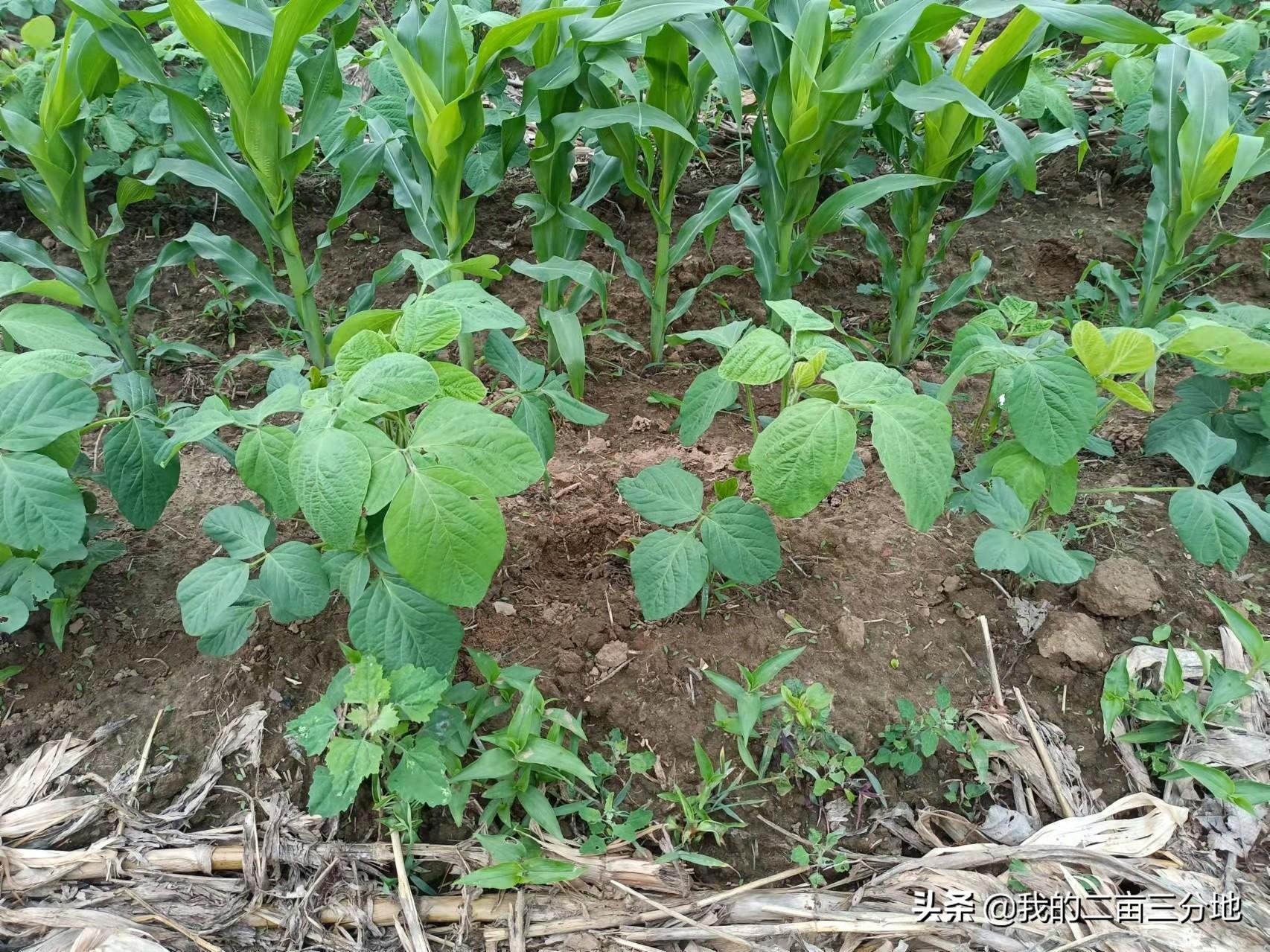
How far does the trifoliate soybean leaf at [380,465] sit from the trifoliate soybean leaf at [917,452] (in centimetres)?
73

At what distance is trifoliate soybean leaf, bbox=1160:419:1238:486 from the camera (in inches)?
65.3

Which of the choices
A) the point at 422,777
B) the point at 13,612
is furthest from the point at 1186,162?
the point at 13,612

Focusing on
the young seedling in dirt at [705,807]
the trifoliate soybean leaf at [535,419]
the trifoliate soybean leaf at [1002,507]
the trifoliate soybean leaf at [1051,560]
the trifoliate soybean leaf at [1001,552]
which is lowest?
the young seedling in dirt at [705,807]

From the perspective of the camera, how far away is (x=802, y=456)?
1255 millimetres

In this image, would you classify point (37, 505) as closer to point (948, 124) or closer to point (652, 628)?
point (652, 628)

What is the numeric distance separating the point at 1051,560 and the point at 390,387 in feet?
4.26

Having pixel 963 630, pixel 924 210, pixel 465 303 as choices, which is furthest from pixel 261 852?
pixel 924 210

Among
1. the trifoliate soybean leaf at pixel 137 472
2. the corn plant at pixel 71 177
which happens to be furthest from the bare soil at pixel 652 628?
the corn plant at pixel 71 177

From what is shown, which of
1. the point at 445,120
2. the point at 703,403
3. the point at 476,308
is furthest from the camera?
the point at 445,120

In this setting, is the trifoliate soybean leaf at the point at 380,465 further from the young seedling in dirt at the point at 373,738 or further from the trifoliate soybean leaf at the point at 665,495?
the trifoliate soybean leaf at the point at 665,495

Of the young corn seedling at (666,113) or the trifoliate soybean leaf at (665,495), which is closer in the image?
the trifoliate soybean leaf at (665,495)

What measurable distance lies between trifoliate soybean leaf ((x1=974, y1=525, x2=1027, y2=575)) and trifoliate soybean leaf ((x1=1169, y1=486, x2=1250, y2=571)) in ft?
1.02

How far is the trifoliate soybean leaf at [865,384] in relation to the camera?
4.27 feet

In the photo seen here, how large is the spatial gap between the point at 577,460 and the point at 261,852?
1.17 metres
